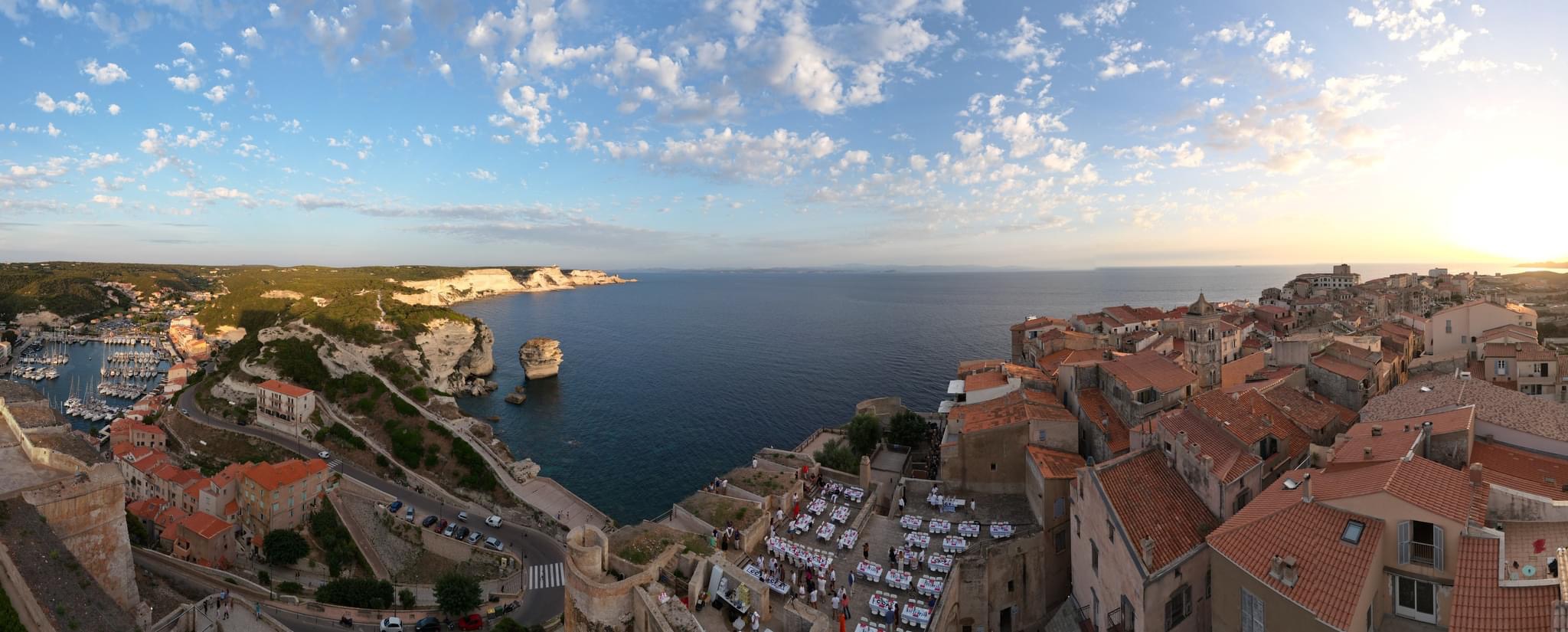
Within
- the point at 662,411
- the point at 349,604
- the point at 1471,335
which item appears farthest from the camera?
the point at 662,411

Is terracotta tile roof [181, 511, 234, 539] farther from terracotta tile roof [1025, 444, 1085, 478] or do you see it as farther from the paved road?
terracotta tile roof [1025, 444, 1085, 478]

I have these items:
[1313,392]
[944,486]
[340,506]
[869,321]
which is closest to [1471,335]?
[1313,392]

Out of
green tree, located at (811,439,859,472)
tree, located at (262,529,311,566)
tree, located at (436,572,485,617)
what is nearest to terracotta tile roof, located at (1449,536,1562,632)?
green tree, located at (811,439,859,472)

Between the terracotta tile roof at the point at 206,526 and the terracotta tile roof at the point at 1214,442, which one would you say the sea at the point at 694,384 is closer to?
the terracotta tile roof at the point at 206,526

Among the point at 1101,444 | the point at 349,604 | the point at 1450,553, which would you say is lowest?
the point at 349,604

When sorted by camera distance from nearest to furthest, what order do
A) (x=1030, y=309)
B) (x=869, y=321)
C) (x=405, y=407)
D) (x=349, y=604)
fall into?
(x=349, y=604)
(x=405, y=407)
(x=869, y=321)
(x=1030, y=309)

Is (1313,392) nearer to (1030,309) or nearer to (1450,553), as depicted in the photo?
(1450,553)

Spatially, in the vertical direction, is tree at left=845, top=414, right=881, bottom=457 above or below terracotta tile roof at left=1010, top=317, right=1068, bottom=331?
below
